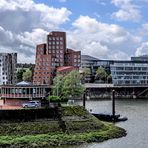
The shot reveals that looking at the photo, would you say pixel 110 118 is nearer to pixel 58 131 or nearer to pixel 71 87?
pixel 58 131

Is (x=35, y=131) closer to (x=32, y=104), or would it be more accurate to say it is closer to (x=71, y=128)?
(x=71, y=128)

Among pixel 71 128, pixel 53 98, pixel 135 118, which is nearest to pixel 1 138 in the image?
pixel 71 128

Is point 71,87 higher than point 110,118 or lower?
higher

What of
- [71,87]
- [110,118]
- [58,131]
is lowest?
[58,131]

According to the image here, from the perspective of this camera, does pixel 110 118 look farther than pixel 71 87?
No

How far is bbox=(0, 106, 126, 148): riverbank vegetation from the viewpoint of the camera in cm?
5747

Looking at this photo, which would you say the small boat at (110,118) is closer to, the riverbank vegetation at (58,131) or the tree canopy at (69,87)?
the riverbank vegetation at (58,131)

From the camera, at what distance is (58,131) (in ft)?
204

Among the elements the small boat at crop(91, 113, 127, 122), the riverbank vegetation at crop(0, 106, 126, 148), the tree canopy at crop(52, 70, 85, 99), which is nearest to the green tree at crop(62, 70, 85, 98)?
the tree canopy at crop(52, 70, 85, 99)

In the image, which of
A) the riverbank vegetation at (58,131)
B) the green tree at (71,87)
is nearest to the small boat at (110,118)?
the riverbank vegetation at (58,131)

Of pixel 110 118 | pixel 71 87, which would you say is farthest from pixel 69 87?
pixel 110 118

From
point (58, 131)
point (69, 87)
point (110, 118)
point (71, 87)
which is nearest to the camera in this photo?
point (58, 131)

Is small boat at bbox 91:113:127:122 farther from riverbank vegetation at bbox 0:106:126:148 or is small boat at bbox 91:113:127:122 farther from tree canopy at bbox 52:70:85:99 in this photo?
tree canopy at bbox 52:70:85:99

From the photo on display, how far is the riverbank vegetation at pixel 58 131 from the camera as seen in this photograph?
5747 cm
